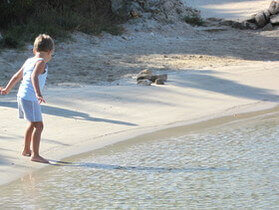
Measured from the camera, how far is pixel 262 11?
830 inches

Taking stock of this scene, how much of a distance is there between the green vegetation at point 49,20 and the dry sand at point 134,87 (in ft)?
1.32

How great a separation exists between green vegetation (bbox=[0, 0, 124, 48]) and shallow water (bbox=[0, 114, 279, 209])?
304 inches

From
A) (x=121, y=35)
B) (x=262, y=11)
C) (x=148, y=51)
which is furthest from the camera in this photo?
(x=262, y=11)

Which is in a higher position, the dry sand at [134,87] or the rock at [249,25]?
the rock at [249,25]

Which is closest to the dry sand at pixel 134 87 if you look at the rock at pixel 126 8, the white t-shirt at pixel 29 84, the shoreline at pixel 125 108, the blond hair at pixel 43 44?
the shoreline at pixel 125 108

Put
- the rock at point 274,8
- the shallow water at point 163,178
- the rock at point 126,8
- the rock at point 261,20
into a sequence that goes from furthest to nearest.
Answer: the rock at point 274,8
the rock at point 261,20
the rock at point 126,8
the shallow water at point 163,178

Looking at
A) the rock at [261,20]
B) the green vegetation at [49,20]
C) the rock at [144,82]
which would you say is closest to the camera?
the rock at [144,82]

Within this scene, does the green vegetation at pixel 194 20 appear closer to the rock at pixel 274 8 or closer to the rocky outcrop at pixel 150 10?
the rocky outcrop at pixel 150 10

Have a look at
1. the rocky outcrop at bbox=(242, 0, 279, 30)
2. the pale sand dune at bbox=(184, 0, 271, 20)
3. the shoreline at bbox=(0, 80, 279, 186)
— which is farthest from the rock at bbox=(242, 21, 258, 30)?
the shoreline at bbox=(0, 80, 279, 186)

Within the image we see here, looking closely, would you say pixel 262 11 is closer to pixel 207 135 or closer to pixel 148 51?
pixel 148 51

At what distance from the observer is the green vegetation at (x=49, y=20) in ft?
50.8

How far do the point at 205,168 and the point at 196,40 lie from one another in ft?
37.6

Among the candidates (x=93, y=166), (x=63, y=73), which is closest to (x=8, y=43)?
(x=63, y=73)

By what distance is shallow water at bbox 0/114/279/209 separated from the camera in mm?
5758
